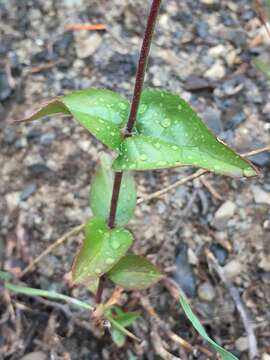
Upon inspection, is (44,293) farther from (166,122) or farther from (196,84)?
(196,84)

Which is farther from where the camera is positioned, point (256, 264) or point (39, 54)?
point (39, 54)

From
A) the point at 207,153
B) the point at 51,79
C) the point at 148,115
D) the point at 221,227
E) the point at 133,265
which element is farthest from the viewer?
the point at 51,79

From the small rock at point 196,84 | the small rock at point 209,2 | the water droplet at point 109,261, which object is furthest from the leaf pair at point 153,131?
the small rock at point 209,2

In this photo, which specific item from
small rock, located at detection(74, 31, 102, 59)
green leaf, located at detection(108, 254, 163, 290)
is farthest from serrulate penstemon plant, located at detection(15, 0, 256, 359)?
small rock, located at detection(74, 31, 102, 59)

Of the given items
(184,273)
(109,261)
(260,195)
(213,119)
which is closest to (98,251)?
(109,261)

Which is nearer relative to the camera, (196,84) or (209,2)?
(196,84)

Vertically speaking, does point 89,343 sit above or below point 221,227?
below

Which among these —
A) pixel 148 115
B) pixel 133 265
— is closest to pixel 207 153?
pixel 148 115

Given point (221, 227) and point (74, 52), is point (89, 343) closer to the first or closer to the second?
point (221, 227)
